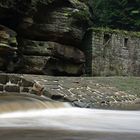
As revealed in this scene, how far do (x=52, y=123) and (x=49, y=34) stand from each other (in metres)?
14.4

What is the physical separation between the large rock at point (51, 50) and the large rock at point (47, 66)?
290 millimetres

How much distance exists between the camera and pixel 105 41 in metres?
27.6

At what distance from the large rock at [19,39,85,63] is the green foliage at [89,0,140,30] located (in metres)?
8.27

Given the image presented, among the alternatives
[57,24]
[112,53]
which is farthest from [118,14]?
[57,24]

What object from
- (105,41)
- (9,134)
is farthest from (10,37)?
(9,134)

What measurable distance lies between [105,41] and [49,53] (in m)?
4.68

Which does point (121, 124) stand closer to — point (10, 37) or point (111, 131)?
point (111, 131)

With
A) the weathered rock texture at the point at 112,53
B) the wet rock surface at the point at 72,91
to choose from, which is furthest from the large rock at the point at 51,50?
the wet rock surface at the point at 72,91

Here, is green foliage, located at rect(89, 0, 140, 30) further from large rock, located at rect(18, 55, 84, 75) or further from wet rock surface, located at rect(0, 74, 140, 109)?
wet rock surface, located at rect(0, 74, 140, 109)

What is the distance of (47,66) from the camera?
2511 centimetres

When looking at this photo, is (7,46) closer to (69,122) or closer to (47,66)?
(47,66)

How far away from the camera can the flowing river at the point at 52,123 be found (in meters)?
8.45

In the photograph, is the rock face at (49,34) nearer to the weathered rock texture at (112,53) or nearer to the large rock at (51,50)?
the large rock at (51,50)

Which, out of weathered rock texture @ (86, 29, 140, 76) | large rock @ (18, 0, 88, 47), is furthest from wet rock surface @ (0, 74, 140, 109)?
weathered rock texture @ (86, 29, 140, 76)
